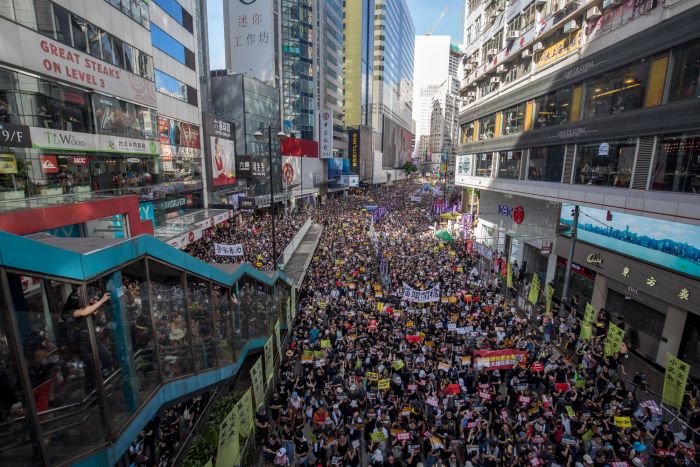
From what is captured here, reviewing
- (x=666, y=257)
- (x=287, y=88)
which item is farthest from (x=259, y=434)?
(x=287, y=88)

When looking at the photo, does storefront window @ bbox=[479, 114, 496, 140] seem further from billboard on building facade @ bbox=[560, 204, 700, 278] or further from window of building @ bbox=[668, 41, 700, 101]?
window of building @ bbox=[668, 41, 700, 101]

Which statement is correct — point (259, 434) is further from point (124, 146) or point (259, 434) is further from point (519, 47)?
point (519, 47)

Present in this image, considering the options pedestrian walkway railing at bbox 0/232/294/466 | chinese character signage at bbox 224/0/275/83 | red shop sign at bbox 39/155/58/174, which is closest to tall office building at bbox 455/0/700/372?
pedestrian walkway railing at bbox 0/232/294/466

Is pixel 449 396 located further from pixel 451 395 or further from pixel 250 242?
pixel 250 242

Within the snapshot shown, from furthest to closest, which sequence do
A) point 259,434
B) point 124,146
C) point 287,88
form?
point 287,88 → point 124,146 → point 259,434

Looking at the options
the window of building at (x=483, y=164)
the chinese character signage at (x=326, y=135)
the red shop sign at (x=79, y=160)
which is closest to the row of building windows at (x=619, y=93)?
the window of building at (x=483, y=164)
